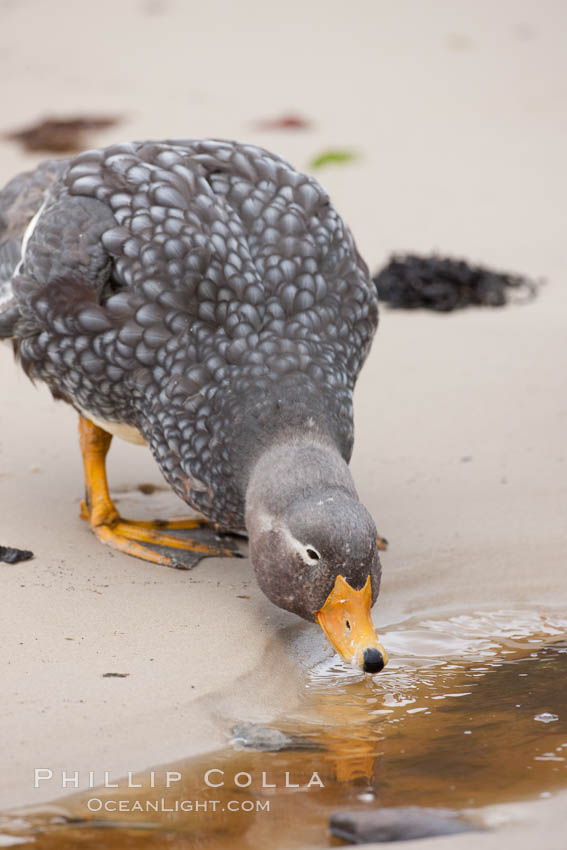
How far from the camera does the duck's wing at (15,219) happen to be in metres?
6.48

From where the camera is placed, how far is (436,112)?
14828mm

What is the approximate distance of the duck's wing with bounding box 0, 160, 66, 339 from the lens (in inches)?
255

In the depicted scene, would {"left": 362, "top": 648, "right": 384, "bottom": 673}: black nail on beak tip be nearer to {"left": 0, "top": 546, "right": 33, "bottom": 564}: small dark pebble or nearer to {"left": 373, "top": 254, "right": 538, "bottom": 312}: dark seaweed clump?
{"left": 0, "top": 546, "right": 33, "bottom": 564}: small dark pebble

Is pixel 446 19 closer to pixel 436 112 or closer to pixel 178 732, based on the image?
pixel 436 112

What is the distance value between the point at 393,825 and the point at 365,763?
1.90ft

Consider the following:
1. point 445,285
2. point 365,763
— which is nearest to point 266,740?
point 365,763

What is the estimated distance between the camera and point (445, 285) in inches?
392

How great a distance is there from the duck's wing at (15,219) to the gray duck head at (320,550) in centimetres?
192

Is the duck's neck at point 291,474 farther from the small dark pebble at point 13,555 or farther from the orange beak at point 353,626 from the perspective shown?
the small dark pebble at point 13,555

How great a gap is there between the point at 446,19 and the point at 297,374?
13.1 m

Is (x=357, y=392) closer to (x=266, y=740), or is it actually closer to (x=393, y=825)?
(x=266, y=740)

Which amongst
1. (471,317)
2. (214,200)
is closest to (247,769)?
(214,200)

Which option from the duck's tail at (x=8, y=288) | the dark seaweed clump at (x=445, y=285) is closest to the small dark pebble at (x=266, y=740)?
the duck's tail at (x=8, y=288)

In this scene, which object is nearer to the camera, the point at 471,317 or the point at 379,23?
the point at 471,317
